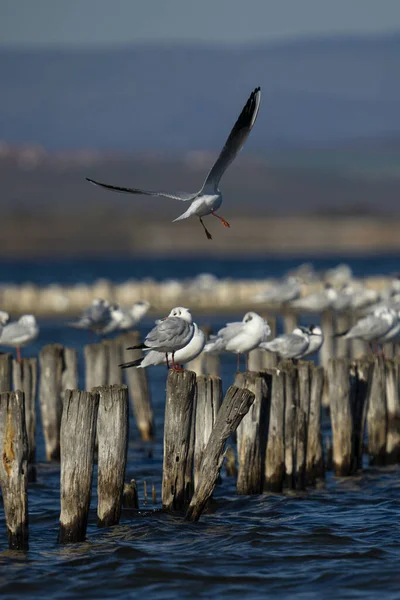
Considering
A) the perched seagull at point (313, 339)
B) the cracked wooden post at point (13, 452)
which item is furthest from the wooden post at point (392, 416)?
the cracked wooden post at point (13, 452)

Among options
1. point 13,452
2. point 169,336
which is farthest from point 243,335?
point 13,452

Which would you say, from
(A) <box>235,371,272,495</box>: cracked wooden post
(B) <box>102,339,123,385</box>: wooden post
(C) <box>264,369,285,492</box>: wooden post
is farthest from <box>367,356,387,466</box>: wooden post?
(B) <box>102,339,123,385</box>: wooden post

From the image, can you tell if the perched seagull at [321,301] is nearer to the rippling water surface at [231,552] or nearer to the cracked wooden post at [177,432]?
the rippling water surface at [231,552]

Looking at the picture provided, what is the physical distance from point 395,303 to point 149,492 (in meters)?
6.40

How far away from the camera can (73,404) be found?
10477 millimetres

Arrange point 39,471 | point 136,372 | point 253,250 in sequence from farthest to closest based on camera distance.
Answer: point 253,250 < point 136,372 < point 39,471

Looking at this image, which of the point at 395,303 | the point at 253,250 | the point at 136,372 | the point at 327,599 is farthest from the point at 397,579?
the point at 253,250

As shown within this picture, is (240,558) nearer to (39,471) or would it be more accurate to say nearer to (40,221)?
(39,471)

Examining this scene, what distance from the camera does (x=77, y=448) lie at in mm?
10500

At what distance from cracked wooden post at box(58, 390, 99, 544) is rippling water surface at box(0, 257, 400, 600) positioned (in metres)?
0.49

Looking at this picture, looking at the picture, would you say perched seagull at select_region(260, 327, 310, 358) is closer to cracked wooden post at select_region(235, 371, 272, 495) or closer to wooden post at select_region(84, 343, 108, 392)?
cracked wooden post at select_region(235, 371, 272, 495)

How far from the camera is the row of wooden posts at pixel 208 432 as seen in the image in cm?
1048

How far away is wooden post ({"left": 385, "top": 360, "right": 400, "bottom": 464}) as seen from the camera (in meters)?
15.3

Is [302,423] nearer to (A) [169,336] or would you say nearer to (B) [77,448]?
(A) [169,336]
